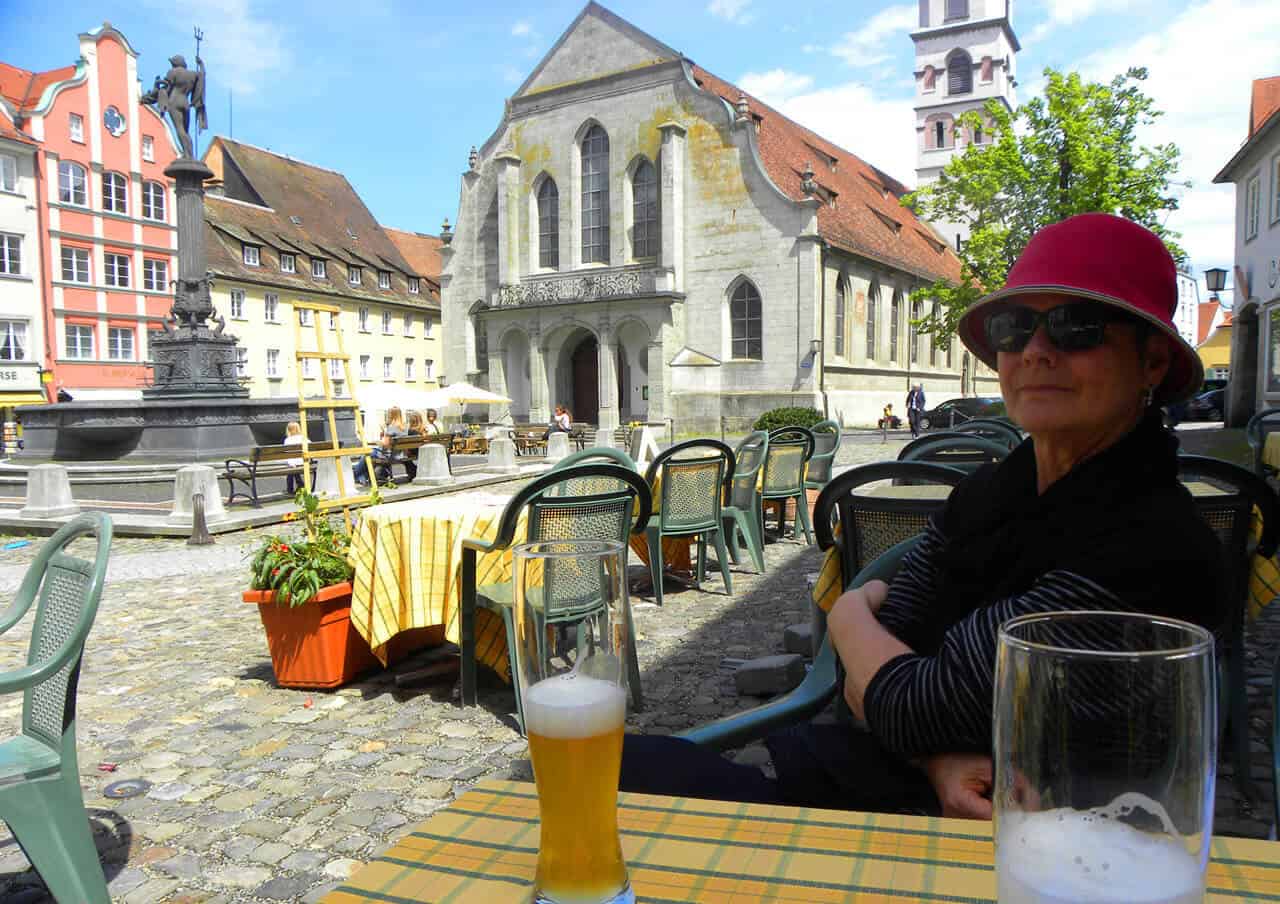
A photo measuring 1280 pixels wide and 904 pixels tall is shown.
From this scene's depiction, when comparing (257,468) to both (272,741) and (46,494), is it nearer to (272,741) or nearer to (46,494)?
(46,494)

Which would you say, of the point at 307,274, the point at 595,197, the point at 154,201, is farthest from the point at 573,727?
the point at 307,274

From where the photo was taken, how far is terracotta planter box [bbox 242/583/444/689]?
16.7ft

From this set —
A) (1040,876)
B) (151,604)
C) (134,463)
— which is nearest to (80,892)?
(1040,876)

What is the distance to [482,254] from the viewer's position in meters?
40.7

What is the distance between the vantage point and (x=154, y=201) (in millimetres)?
42500

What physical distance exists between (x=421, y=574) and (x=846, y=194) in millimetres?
41035

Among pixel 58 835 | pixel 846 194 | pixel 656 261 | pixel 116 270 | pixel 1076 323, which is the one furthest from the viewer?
pixel 846 194

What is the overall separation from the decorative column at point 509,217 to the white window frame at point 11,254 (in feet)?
60.8

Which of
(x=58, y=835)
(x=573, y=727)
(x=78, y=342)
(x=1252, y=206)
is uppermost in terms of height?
(x=1252, y=206)

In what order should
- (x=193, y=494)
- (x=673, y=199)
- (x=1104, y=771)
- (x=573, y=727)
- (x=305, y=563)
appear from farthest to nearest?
(x=673, y=199) < (x=193, y=494) < (x=305, y=563) < (x=573, y=727) < (x=1104, y=771)

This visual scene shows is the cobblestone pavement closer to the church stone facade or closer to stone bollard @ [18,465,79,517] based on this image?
Answer: stone bollard @ [18,465,79,517]

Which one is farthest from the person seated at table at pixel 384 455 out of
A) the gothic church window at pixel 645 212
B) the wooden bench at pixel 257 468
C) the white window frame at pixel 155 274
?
the white window frame at pixel 155 274

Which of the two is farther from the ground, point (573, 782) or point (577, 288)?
point (577, 288)

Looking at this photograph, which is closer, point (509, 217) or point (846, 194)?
point (509, 217)
